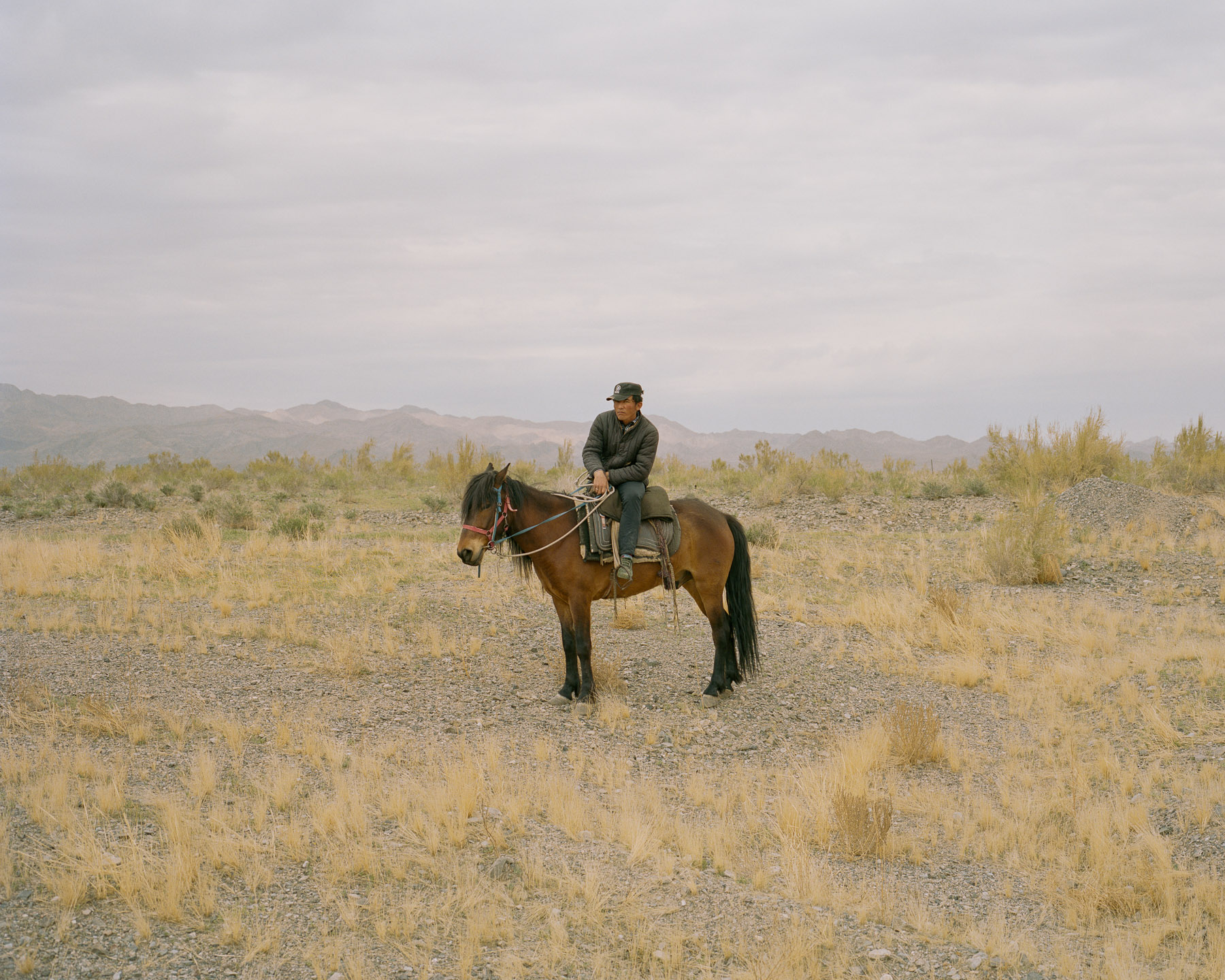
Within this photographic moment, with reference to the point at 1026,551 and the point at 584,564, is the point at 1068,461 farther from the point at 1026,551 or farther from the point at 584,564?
the point at 584,564

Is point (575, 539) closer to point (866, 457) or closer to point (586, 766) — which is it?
point (586, 766)

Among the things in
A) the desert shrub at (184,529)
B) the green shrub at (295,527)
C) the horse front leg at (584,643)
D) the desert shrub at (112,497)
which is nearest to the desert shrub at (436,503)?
the green shrub at (295,527)

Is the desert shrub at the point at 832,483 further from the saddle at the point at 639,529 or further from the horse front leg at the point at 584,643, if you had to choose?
the horse front leg at the point at 584,643

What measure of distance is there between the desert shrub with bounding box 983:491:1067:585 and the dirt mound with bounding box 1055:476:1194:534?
3358mm

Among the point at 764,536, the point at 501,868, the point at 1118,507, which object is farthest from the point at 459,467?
the point at 501,868

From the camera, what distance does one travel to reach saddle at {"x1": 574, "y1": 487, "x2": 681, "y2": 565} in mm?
7996

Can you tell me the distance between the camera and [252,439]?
10912 cm

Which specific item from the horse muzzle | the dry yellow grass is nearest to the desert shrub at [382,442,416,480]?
the dry yellow grass

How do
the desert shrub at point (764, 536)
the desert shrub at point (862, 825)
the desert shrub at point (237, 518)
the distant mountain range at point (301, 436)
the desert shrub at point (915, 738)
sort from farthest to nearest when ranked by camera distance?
the distant mountain range at point (301, 436), the desert shrub at point (237, 518), the desert shrub at point (764, 536), the desert shrub at point (915, 738), the desert shrub at point (862, 825)

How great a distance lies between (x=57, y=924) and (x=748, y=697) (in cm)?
607

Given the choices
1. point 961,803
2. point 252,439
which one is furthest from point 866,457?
point 961,803

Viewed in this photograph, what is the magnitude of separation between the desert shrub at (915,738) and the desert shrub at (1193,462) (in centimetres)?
2108

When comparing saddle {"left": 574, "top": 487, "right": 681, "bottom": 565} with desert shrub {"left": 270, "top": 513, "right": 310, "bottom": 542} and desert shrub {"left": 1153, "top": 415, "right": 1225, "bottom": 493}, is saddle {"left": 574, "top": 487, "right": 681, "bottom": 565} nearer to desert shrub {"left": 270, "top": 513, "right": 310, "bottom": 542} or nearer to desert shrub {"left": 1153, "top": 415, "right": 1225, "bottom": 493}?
desert shrub {"left": 270, "top": 513, "right": 310, "bottom": 542}

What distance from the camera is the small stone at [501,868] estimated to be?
465 cm
